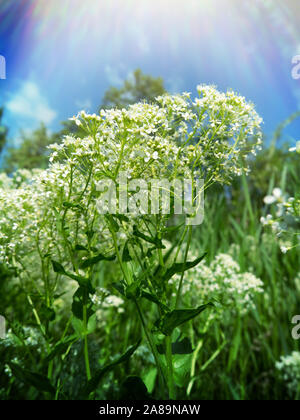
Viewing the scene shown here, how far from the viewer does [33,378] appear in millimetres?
835

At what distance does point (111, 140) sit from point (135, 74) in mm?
13736

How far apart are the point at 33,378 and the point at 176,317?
0.36 meters

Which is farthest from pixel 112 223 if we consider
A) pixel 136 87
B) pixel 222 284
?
pixel 136 87

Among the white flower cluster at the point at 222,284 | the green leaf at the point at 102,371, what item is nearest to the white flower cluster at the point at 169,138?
the green leaf at the point at 102,371

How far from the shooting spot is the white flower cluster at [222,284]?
1365 mm

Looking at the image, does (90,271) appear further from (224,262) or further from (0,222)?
(224,262)

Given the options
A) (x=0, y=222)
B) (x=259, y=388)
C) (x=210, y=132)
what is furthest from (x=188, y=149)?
(x=259, y=388)

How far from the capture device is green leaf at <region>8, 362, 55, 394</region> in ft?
2.69

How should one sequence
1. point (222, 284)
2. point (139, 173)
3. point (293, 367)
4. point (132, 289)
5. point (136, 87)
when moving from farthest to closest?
1. point (136, 87)
2. point (293, 367)
3. point (222, 284)
4. point (139, 173)
5. point (132, 289)

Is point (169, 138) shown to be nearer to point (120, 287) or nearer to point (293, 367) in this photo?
point (120, 287)

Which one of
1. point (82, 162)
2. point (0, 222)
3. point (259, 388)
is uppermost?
point (82, 162)

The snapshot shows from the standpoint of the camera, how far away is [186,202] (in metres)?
0.86

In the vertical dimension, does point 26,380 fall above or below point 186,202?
below

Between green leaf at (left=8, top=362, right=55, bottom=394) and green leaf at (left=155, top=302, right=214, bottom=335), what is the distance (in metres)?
0.30
